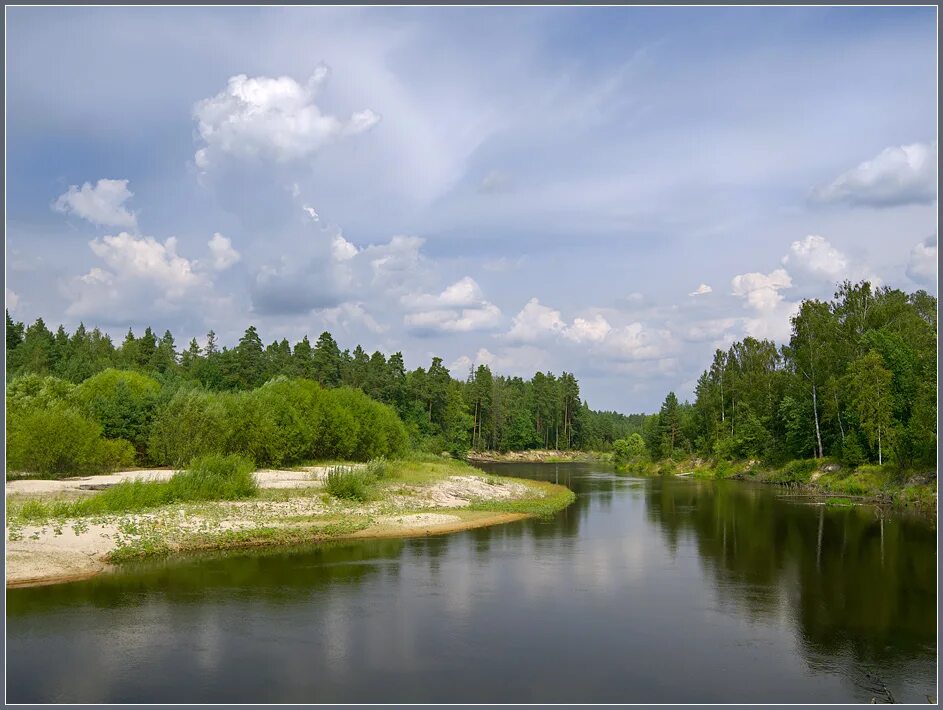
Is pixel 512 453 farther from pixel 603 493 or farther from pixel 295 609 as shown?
pixel 295 609

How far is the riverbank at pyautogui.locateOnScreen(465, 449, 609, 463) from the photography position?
152 metres

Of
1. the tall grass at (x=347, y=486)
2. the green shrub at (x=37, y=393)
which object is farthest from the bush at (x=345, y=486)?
the green shrub at (x=37, y=393)

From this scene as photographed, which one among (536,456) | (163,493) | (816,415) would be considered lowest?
(536,456)

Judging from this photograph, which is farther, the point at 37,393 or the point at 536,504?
the point at 37,393

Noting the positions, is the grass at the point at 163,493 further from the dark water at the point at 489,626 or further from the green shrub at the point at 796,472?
the green shrub at the point at 796,472

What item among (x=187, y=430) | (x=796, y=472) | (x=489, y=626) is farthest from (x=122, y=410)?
(x=796, y=472)

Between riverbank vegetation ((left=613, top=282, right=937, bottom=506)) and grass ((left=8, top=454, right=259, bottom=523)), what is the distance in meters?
51.3

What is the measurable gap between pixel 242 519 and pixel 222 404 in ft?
79.9

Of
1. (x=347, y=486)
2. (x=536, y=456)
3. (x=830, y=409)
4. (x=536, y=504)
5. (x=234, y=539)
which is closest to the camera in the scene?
(x=234, y=539)

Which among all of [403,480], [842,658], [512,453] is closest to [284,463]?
[403,480]

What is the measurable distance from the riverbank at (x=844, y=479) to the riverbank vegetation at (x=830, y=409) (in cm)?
16

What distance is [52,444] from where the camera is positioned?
150 ft

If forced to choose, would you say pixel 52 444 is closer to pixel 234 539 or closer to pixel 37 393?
pixel 234 539

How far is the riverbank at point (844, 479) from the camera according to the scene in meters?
53.6
